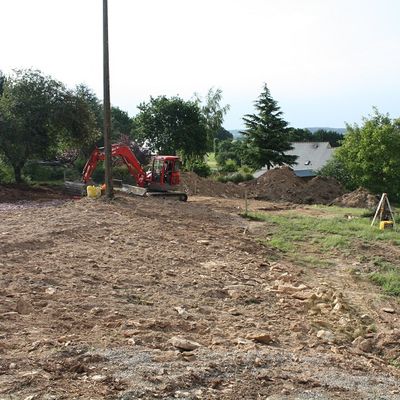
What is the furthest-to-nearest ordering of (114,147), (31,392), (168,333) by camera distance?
(114,147) < (168,333) < (31,392)

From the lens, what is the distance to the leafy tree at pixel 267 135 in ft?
136

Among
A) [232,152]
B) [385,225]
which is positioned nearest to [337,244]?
[385,225]

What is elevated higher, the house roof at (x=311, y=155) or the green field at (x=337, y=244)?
the house roof at (x=311, y=155)

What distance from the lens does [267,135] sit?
136 ft

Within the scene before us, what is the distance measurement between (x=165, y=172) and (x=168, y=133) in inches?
727

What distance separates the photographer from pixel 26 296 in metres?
7.18

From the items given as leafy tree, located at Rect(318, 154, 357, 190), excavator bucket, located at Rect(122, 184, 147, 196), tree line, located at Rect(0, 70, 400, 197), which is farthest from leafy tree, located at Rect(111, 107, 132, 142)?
excavator bucket, located at Rect(122, 184, 147, 196)

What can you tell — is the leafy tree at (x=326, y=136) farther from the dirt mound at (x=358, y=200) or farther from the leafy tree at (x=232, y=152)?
the dirt mound at (x=358, y=200)

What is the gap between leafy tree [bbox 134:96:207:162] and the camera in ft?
130

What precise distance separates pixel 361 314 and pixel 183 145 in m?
31.9

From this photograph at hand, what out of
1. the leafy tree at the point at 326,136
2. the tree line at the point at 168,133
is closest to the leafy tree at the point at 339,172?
the tree line at the point at 168,133

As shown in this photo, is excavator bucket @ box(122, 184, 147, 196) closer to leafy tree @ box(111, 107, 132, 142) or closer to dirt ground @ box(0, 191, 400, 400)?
dirt ground @ box(0, 191, 400, 400)

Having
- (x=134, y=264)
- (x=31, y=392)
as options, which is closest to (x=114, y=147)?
(x=134, y=264)

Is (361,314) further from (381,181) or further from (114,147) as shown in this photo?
(381,181)
